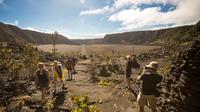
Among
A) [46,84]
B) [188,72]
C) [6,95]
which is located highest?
[188,72]

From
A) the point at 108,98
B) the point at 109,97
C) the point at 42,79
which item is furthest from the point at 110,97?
the point at 42,79

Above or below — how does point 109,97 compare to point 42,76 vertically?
below

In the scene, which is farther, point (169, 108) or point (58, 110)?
point (58, 110)

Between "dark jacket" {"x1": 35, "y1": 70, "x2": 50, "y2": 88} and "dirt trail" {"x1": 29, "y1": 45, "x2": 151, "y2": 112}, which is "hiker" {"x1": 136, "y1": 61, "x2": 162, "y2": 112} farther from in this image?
"dark jacket" {"x1": 35, "y1": 70, "x2": 50, "y2": 88}

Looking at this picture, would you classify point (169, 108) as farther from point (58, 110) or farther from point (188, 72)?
point (58, 110)

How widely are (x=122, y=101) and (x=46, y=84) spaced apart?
3.89 meters

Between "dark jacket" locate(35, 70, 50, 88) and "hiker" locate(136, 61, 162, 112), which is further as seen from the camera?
"dark jacket" locate(35, 70, 50, 88)

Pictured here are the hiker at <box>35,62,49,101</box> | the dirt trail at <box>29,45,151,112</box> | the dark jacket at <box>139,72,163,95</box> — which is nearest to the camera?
the dark jacket at <box>139,72,163,95</box>

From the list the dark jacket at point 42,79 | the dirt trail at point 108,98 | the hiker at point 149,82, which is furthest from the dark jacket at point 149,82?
the dark jacket at point 42,79

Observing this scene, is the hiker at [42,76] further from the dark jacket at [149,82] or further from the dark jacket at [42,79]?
the dark jacket at [149,82]

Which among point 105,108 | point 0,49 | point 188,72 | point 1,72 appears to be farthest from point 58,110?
point 1,72

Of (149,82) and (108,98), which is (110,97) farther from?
(149,82)

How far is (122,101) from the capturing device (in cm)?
1409

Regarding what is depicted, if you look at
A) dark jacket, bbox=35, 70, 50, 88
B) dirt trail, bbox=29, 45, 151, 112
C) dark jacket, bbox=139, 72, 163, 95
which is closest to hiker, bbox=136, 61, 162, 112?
dark jacket, bbox=139, 72, 163, 95
